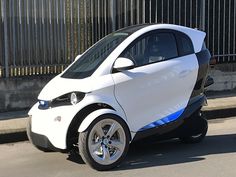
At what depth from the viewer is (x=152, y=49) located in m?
7.01

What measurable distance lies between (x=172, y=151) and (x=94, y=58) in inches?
70.4

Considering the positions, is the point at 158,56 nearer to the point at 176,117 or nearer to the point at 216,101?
the point at 176,117

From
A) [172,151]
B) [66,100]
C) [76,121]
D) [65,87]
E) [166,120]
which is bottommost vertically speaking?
[172,151]

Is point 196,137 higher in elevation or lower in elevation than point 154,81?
lower

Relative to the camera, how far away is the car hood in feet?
21.0

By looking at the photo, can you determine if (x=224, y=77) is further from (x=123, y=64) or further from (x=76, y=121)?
(x=76, y=121)

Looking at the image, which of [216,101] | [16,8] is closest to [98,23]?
[16,8]

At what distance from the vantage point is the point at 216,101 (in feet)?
36.8

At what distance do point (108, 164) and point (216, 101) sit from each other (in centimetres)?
538

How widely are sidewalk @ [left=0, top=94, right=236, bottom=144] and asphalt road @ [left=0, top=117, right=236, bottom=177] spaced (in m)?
0.21

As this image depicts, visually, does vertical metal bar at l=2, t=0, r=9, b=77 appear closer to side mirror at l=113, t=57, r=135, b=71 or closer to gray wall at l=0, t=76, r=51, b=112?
gray wall at l=0, t=76, r=51, b=112

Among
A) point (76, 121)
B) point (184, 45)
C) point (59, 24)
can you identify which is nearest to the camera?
point (76, 121)

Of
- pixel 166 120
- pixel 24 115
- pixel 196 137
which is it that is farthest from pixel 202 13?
pixel 166 120

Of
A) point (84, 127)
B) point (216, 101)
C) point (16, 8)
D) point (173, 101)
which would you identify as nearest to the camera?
A: point (84, 127)
